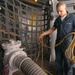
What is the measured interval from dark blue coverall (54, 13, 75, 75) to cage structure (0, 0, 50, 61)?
0.45 meters

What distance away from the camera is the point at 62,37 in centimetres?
178

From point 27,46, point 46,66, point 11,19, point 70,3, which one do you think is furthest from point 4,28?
point 70,3

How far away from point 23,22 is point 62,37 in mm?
646

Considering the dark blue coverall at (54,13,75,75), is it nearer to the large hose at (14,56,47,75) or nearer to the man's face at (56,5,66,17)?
the man's face at (56,5,66,17)

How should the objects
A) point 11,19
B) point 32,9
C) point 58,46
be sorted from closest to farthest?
1. point 58,46
2. point 11,19
3. point 32,9

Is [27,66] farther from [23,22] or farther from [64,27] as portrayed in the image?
[23,22]

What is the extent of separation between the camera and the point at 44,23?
2293mm

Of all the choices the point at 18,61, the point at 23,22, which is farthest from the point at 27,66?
the point at 23,22

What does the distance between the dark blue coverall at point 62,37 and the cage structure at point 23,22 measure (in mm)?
453

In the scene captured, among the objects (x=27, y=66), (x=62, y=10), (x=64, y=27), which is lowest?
(x=27, y=66)

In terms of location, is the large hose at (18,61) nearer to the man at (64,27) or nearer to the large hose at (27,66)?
the large hose at (27,66)

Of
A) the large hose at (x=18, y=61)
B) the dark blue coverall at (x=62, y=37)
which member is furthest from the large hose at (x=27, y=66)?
the dark blue coverall at (x=62, y=37)

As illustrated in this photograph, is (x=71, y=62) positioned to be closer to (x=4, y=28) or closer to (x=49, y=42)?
(x=49, y=42)

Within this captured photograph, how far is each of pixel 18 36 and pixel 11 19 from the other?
255 mm
